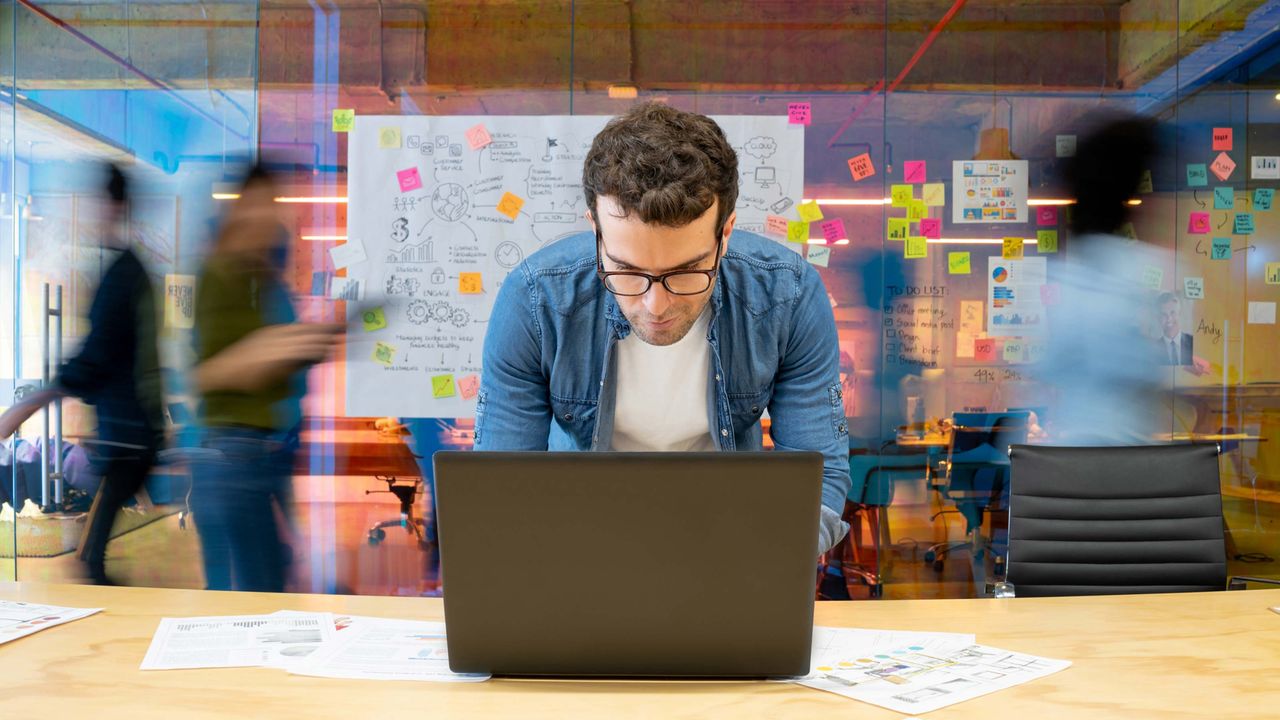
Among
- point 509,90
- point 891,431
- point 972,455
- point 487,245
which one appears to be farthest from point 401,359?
point 972,455

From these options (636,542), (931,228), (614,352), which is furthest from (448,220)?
(636,542)

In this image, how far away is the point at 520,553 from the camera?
3.44 ft

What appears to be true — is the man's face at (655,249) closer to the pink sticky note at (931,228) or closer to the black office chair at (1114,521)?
the black office chair at (1114,521)

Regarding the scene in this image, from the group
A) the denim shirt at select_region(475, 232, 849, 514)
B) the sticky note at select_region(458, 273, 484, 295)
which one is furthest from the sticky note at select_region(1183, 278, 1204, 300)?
the sticky note at select_region(458, 273, 484, 295)

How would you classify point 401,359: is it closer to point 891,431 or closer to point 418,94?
point 418,94

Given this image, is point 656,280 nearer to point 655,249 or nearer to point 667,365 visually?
point 655,249

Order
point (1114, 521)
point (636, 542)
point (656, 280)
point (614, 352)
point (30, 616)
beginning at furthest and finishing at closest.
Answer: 1. point (1114, 521)
2. point (614, 352)
3. point (30, 616)
4. point (656, 280)
5. point (636, 542)

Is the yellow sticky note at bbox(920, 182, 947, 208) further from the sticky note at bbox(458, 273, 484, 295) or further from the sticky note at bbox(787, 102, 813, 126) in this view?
the sticky note at bbox(458, 273, 484, 295)

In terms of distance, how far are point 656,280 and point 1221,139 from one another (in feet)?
10.9

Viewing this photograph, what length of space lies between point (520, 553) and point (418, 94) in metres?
2.91

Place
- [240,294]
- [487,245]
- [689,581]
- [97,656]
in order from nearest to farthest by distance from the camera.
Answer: [689,581], [97,656], [240,294], [487,245]

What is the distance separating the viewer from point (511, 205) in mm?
3521

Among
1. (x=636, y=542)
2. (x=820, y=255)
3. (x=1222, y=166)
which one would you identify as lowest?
(x=636, y=542)

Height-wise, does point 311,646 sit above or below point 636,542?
below
